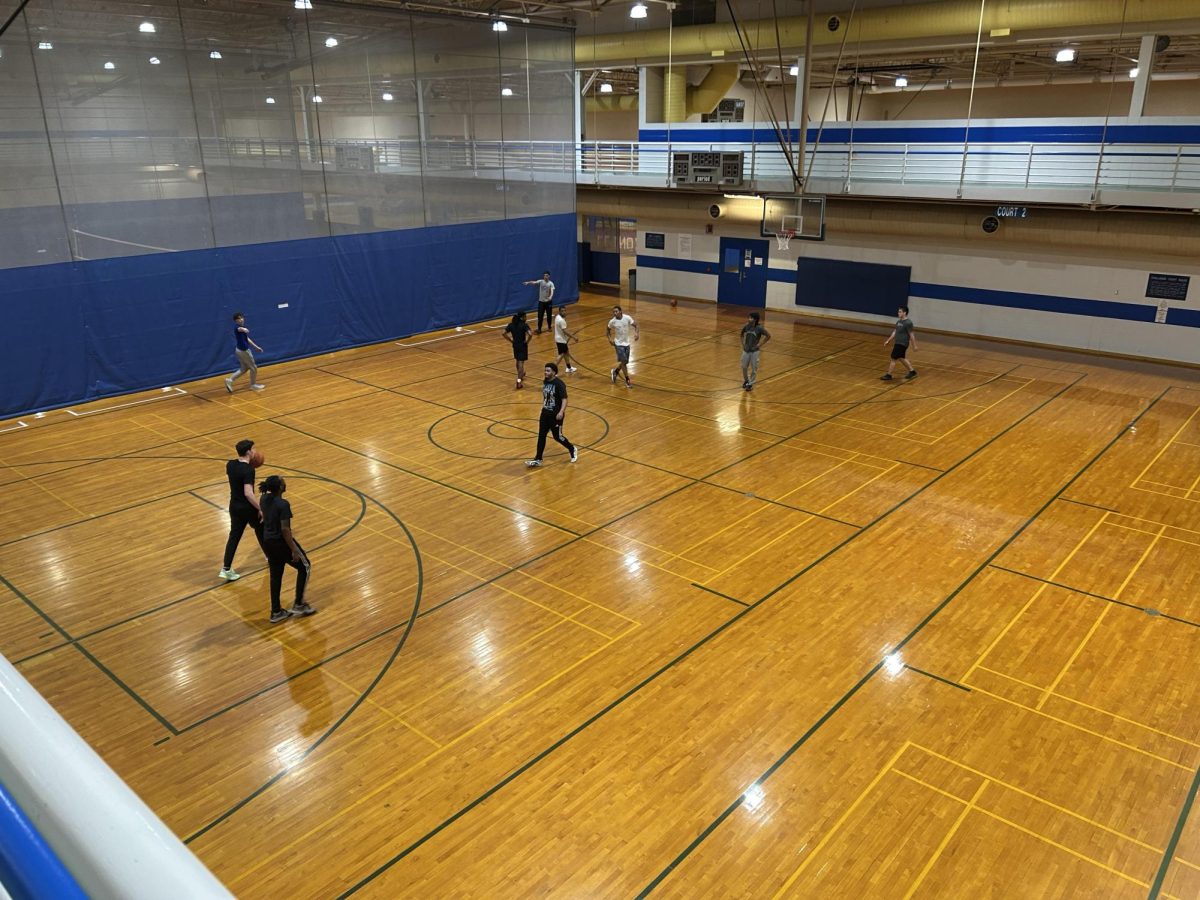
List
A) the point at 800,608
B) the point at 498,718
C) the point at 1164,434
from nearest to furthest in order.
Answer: the point at 498,718 → the point at 800,608 → the point at 1164,434

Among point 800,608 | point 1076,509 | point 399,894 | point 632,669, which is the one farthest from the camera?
point 1076,509

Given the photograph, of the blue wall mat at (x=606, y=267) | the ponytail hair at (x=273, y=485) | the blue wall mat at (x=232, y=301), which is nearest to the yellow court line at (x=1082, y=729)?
the ponytail hair at (x=273, y=485)

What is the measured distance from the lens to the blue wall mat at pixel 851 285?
23375mm

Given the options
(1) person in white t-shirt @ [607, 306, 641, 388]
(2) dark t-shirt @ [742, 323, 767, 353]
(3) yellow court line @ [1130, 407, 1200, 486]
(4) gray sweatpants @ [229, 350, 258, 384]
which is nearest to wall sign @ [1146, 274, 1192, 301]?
(3) yellow court line @ [1130, 407, 1200, 486]

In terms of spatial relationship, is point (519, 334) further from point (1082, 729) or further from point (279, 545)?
point (1082, 729)

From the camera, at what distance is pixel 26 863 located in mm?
927

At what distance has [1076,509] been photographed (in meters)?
11.8

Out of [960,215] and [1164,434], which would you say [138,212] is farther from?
[1164,434]

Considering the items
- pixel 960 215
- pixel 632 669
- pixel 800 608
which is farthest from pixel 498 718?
pixel 960 215

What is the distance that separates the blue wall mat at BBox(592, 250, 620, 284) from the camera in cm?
3106

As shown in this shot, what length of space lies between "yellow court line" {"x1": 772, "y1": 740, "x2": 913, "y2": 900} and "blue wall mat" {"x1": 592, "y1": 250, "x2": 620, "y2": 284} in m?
25.7

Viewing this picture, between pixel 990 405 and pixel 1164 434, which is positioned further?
pixel 990 405

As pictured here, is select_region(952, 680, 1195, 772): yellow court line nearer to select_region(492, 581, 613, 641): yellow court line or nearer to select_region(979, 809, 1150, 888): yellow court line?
select_region(979, 809, 1150, 888): yellow court line

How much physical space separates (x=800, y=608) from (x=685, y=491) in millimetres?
3422
